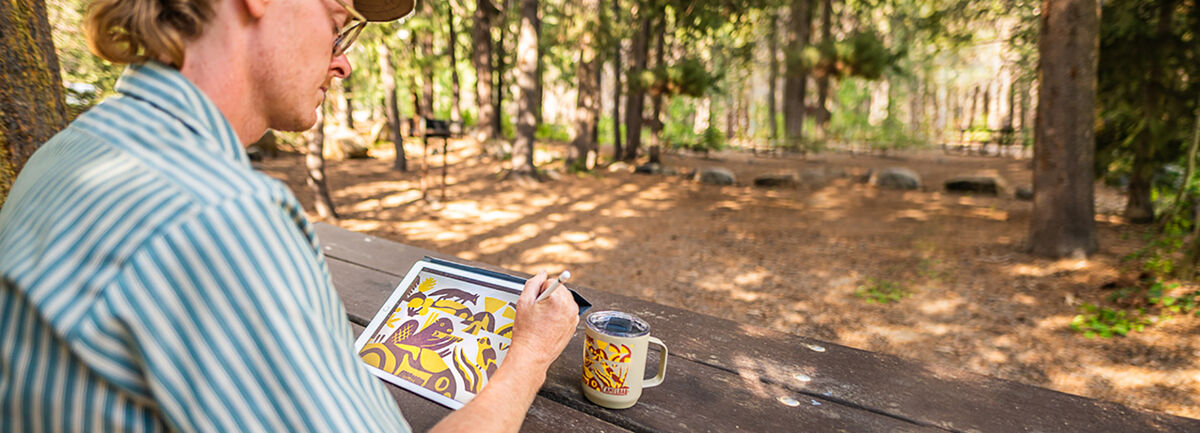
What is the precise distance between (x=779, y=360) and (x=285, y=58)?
117 cm

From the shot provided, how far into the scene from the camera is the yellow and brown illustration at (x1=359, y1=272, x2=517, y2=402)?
1.23 meters

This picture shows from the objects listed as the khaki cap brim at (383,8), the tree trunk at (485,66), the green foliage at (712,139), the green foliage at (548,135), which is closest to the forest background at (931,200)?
the khaki cap brim at (383,8)

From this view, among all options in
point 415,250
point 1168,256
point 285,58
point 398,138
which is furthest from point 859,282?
point 398,138

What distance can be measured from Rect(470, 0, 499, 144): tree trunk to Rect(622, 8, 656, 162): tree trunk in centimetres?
323

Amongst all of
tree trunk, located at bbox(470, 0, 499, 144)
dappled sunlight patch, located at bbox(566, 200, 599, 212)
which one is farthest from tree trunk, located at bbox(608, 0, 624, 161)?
dappled sunlight patch, located at bbox(566, 200, 599, 212)

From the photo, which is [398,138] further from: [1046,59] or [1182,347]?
[1182,347]

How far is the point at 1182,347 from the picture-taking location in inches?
151

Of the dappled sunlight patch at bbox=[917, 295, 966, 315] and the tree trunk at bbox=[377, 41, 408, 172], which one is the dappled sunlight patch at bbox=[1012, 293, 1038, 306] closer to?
the dappled sunlight patch at bbox=[917, 295, 966, 315]

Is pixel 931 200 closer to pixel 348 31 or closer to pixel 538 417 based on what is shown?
pixel 538 417

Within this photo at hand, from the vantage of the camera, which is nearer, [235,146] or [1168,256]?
[235,146]

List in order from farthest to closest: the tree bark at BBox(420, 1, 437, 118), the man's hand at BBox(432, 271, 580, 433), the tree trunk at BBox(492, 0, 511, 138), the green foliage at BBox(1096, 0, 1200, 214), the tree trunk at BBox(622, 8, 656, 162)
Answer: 1. the tree bark at BBox(420, 1, 437, 118)
2. the tree trunk at BBox(492, 0, 511, 138)
3. the tree trunk at BBox(622, 8, 656, 162)
4. the green foliage at BBox(1096, 0, 1200, 214)
5. the man's hand at BBox(432, 271, 580, 433)

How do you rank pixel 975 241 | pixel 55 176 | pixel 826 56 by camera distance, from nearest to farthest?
pixel 55 176
pixel 975 241
pixel 826 56

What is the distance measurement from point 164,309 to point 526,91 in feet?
33.6

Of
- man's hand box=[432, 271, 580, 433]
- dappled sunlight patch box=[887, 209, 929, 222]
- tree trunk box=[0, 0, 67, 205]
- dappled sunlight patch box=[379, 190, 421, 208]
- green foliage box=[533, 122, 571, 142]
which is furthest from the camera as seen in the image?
green foliage box=[533, 122, 571, 142]
